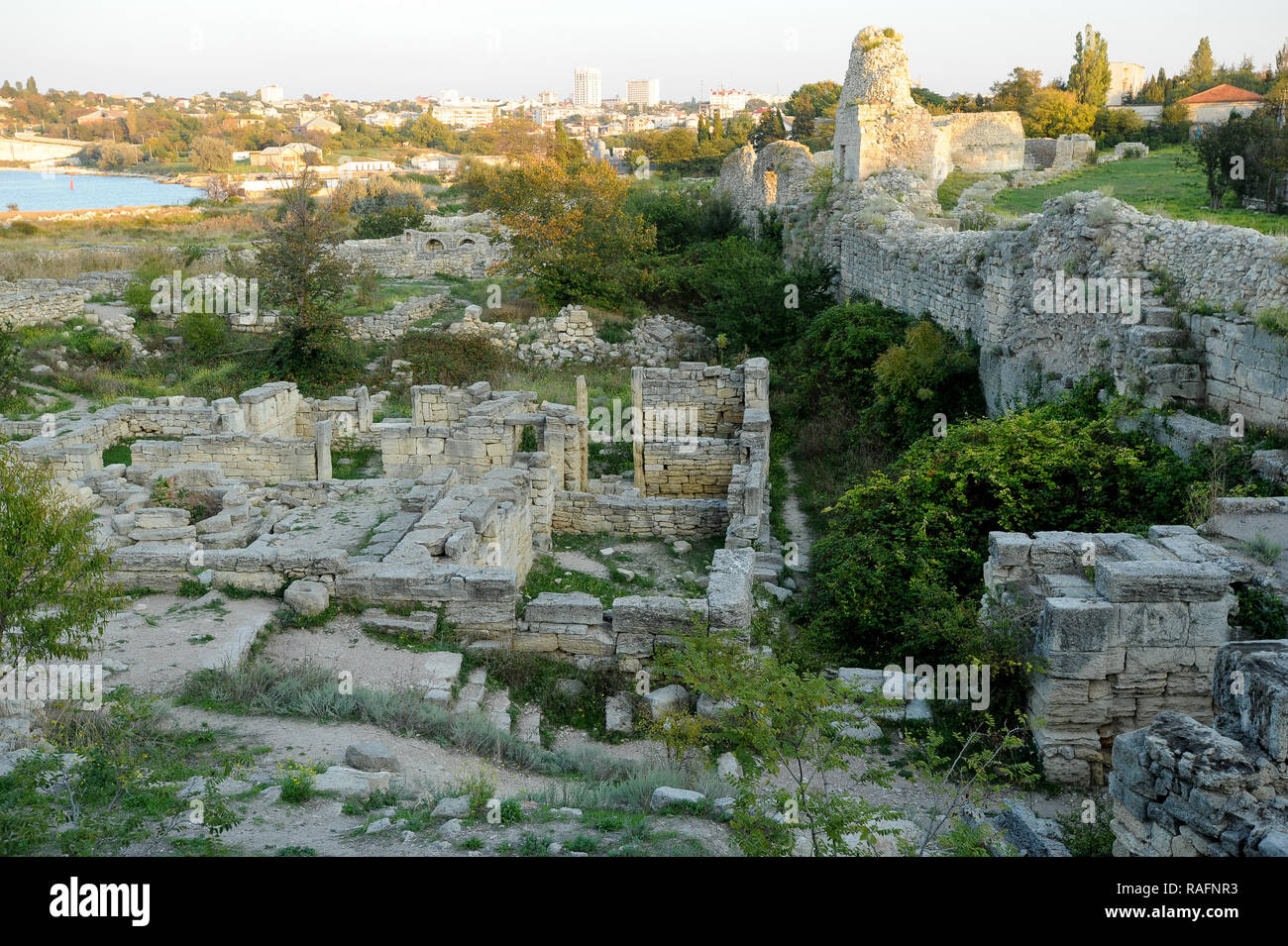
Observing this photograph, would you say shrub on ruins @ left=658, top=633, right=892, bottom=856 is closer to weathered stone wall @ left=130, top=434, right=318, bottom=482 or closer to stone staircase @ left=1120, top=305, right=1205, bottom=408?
stone staircase @ left=1120, top=305, right=1205, bottom=408

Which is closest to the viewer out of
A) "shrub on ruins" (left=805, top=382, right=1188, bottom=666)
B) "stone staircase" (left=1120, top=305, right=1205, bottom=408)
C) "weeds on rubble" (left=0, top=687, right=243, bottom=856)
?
"weeds on rubble" (left=0, top=687, right=243, bottom=856)

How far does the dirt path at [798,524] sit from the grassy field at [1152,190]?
5974 millimetres

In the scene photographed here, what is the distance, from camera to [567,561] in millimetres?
12117

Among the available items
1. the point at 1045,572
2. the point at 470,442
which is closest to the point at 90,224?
the point at 470,442

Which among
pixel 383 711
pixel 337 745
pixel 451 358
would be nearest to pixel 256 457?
pixel 451 358

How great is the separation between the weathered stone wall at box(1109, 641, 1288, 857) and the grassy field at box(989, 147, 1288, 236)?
953 cm

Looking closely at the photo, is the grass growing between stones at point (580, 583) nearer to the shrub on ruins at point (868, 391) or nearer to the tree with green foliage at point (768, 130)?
the shrub on ruins at point (868, 391)

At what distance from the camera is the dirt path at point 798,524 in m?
12.3

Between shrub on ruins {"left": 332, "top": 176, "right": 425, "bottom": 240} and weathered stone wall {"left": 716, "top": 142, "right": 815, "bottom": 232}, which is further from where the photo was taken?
shrub on ruins {"left": 332, "top": 176, "right": 425, "bottom": 240}

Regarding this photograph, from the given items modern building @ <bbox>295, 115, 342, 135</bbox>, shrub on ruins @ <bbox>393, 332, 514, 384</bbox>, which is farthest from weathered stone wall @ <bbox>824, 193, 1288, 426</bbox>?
modern building @ <bbox>295, 115, 342, 135</bbox>

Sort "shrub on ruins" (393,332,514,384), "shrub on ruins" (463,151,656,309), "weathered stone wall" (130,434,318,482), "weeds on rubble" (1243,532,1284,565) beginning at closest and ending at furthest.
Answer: "weeds on rubble" (1243,532,1284,565) < "weathered stone wall" (130,434,318,482) < "shrub on ruins" (393,332,514,384) < "shrub on ruins" (463,151,656,309)

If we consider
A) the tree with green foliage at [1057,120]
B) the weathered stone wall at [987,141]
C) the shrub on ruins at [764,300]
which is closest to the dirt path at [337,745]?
the shrub on ruins at [764,300]

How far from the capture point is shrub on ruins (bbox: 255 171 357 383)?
69.4 feet
